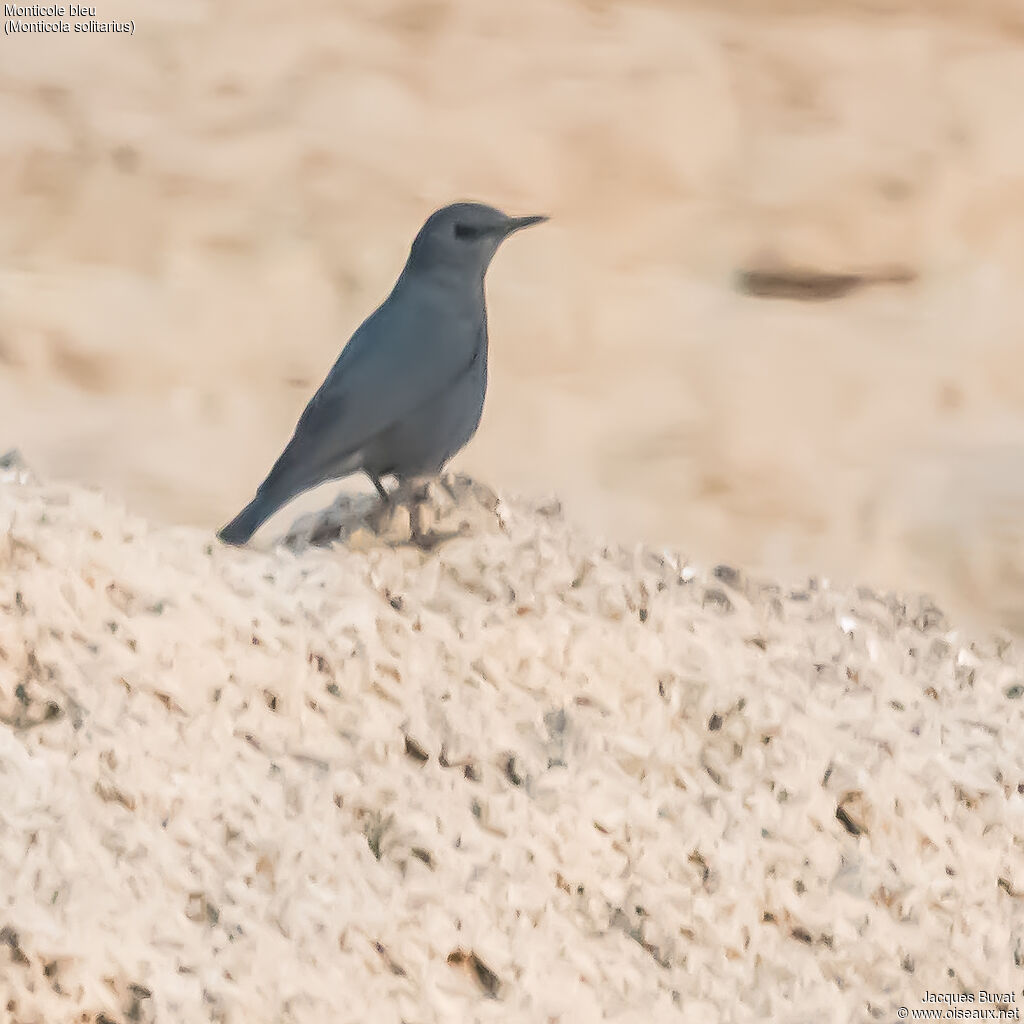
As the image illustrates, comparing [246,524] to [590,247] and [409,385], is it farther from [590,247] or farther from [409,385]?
[590,247]

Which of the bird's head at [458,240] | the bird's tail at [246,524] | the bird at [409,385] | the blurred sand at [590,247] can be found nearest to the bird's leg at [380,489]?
the bird at [409,385]

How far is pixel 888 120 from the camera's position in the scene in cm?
935

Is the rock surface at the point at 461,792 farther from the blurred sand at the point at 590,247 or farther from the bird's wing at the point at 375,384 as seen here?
the blurred sand at the point at 590,247

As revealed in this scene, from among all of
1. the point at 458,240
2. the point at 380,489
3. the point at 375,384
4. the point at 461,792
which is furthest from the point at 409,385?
the point at 461,792

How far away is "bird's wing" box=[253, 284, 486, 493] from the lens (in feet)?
11.1

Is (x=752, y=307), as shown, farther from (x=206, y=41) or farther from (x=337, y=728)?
(x=337, y=728)

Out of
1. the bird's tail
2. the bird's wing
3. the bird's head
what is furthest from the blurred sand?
the bird's tail

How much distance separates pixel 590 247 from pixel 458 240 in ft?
16.6

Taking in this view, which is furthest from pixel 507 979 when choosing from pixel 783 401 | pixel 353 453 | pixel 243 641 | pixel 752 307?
pixel 752 307

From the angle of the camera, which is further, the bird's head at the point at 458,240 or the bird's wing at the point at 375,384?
the bird's head at the point at 458,240

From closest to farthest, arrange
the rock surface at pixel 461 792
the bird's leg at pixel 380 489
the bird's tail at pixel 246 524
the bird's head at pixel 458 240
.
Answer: the rock surface at pixel 461 792
the bird's tail at pixel 246 524
the bird's leg at pixel 380 489
the bird's head at pixel 458 240

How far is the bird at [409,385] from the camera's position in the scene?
337cm

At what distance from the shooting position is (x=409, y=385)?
341cm

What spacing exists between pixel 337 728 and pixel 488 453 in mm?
4425
